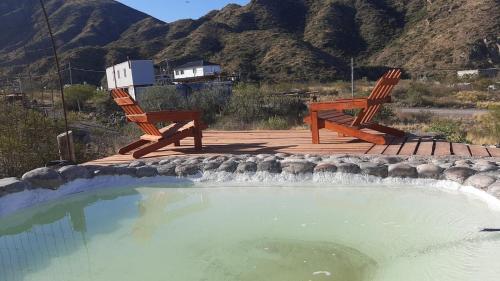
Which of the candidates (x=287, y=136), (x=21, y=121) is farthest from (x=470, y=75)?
(x=21, y=121)

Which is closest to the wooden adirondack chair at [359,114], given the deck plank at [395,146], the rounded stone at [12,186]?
the deck plank at [395,146]

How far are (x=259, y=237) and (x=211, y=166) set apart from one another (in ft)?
6.13

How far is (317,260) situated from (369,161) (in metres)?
2.04

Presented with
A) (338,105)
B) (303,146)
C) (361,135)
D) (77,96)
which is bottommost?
(303,146)

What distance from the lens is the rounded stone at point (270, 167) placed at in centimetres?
496

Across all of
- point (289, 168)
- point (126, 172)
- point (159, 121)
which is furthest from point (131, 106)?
point (289, 168)

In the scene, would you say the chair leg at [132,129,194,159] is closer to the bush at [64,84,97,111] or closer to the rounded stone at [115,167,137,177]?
the rounded stone at [115,167,137,177]

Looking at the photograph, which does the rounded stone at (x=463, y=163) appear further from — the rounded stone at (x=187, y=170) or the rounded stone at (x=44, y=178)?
the rounded stone at (x=44, y=178)

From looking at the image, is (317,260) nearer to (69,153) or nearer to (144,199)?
(144,199)

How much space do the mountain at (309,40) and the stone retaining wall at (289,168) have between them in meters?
35.4

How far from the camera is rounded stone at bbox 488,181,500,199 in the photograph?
381 centimetres

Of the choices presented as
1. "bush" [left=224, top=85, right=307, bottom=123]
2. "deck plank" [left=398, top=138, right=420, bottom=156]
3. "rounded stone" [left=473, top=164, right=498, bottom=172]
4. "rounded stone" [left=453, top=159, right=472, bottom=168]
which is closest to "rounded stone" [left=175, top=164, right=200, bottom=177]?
"deck plank" [left=398, top=138, right=420, bottom=156]

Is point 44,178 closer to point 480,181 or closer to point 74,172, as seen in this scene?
point 74,172

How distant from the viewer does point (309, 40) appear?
56875mm
